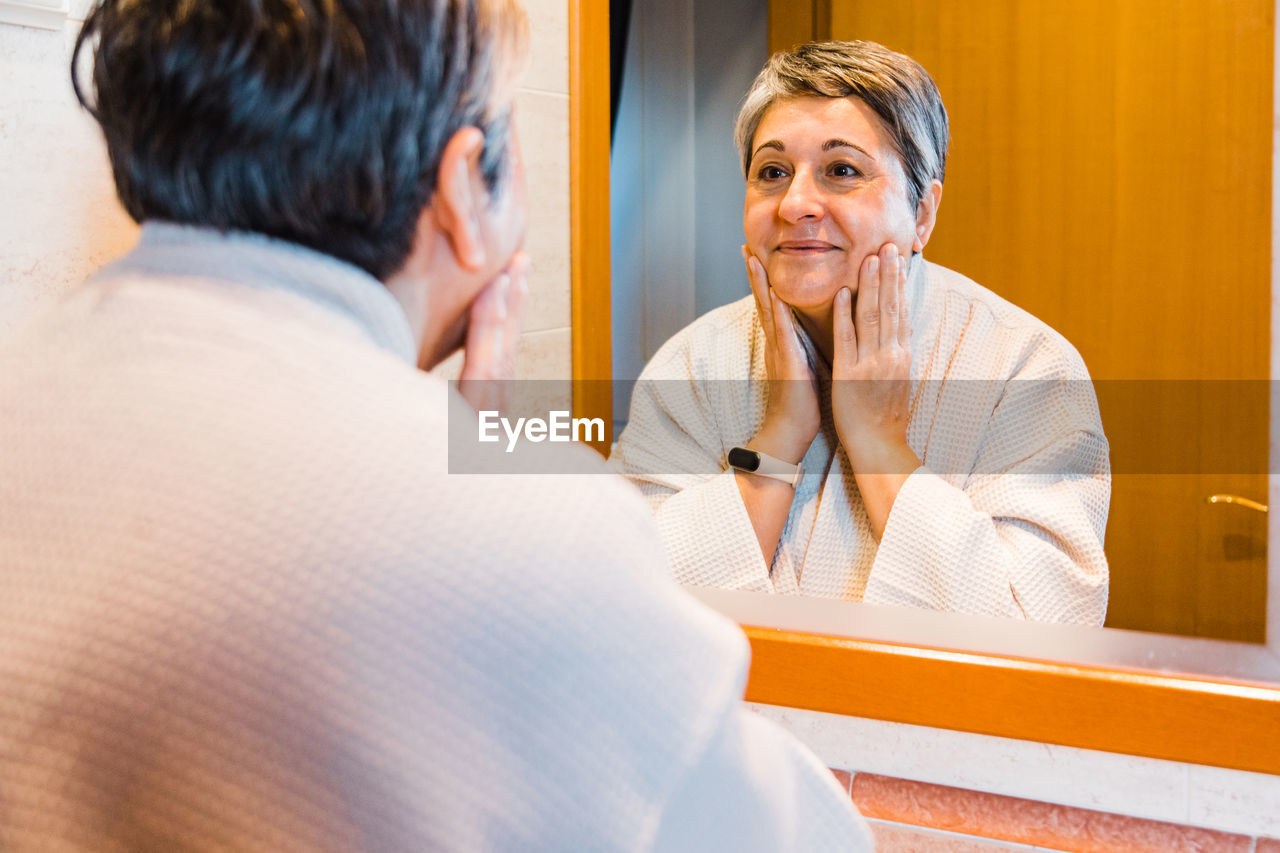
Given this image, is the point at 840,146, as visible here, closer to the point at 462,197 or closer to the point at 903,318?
the point at 903,318

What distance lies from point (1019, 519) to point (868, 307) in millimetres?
248

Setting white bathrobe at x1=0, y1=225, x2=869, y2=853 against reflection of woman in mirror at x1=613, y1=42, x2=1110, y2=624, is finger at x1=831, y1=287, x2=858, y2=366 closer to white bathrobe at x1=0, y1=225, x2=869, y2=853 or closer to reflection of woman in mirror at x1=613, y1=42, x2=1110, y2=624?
reflection of woman in mirror at x1=613, y1=42, x2=1110, y2=624

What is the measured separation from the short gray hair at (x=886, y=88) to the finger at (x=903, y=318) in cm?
8

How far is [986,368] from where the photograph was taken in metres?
0.94

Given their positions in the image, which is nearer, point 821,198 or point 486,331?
point 486,331

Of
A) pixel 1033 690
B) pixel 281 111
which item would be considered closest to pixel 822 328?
pixel 1033 690

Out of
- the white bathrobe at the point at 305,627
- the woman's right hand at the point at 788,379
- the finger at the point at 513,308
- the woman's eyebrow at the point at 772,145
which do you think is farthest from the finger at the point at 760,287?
the white bathrobe at the point at 305,627

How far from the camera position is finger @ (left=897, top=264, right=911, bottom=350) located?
968 millimetres

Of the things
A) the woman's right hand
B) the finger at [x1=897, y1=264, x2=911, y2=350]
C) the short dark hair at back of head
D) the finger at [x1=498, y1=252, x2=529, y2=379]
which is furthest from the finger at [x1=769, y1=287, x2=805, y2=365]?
the short dark hair at back of head

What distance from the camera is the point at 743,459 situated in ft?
3.40

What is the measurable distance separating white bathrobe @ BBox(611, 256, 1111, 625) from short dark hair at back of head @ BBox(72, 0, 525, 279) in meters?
0.64

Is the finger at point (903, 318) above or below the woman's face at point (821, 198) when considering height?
below

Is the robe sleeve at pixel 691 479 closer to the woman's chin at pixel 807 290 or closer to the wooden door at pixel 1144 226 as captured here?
the woman's chin at pixel 807 290

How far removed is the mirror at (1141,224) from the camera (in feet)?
2.66
